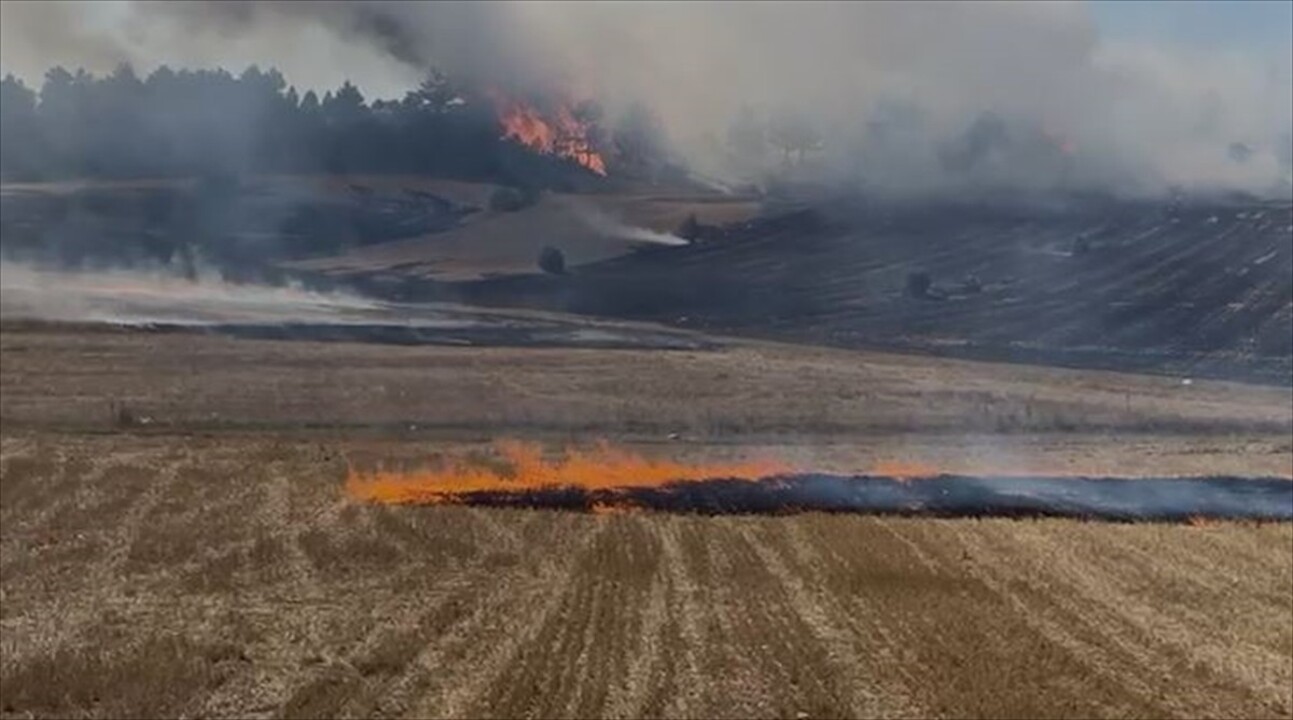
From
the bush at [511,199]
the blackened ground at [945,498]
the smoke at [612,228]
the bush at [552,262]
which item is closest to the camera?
the blackened ground at [945,498]

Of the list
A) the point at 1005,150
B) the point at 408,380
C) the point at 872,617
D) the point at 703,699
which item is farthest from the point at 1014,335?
the point at 703,699

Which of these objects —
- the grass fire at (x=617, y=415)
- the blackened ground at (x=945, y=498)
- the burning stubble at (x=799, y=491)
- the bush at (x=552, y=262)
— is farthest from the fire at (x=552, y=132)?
the blackened ground at (x=945, y=498)

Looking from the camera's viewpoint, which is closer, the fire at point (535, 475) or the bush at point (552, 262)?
the fire at point (535, 475)

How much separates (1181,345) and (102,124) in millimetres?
103196

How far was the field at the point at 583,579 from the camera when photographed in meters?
23.5

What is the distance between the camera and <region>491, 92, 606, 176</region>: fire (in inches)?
5458

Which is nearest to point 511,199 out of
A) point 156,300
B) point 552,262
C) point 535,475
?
point 552,262

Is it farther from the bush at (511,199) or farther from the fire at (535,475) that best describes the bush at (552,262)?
the fire at (535,475)

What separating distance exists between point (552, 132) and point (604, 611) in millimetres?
114971

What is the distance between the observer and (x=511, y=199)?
128750 mm

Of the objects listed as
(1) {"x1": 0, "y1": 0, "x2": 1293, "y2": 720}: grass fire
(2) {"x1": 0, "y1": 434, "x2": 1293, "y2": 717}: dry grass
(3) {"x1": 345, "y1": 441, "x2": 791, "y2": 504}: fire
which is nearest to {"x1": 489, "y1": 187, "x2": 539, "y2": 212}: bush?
(1) {"x1": 0, "y1": 0, "x2": 1293, "y2": 720}: grass fire

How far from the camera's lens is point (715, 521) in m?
38.5

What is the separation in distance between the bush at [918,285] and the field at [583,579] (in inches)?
1424

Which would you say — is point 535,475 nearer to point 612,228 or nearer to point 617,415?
point 617,415
